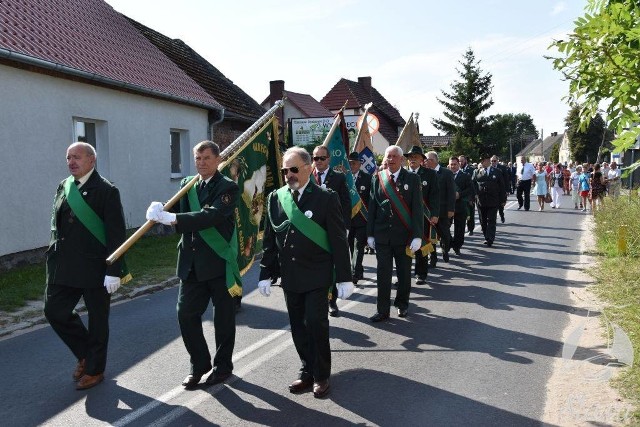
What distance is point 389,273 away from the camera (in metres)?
7.20

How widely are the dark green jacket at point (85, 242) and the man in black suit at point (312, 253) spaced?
4.48 ft

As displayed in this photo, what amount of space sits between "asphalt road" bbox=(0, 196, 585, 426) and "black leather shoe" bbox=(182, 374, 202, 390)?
77 millimetres

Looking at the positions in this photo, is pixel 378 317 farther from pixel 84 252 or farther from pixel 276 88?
pixel 276 88

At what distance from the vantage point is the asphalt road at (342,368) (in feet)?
15.3

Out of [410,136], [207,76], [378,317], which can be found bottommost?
[378,317]

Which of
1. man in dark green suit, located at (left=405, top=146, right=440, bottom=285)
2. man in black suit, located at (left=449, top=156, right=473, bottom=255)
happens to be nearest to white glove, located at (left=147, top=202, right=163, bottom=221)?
man in dark green suit, located at (left=405, top=146, right=440, bottom=285)

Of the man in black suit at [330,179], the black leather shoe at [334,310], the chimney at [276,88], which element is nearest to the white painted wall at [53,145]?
the man in black suit at [330,179]

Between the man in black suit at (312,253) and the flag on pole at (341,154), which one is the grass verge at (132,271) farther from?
the man in black suit at (312,253)

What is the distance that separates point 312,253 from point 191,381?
1455 mm

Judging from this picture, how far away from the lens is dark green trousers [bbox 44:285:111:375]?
523cm

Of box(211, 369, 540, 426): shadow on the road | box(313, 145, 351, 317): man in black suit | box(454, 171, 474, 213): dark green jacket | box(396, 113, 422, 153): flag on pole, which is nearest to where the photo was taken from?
box(211, 369, 540, 426): shadow on the road

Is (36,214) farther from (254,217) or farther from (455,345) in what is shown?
(455,345)

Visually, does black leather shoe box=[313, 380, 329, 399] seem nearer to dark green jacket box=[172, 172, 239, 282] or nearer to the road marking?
the road marking

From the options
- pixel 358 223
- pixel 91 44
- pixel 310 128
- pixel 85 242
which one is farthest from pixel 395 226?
pixel 310 128
